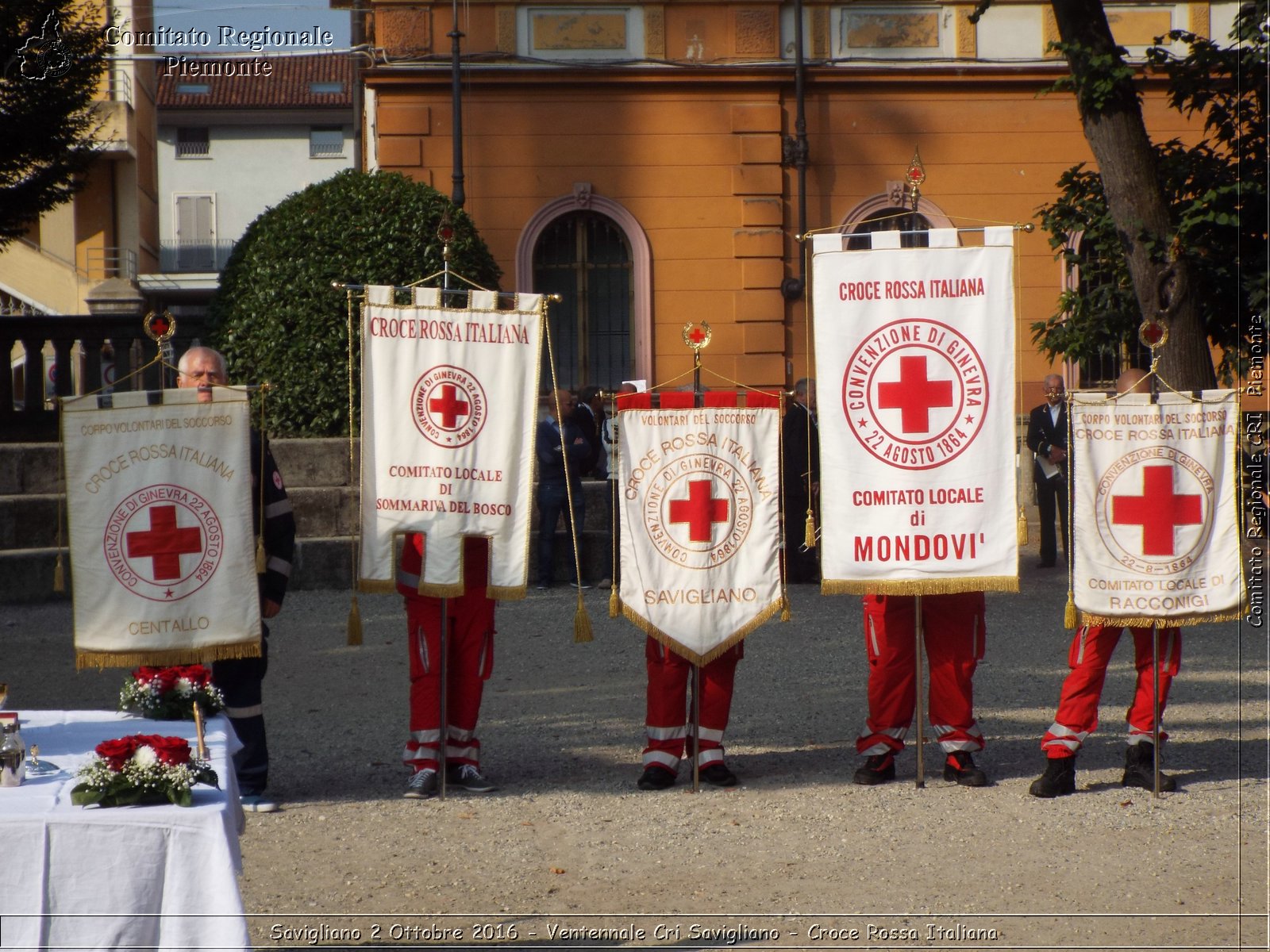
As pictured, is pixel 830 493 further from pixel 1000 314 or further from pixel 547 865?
pixel 547 865

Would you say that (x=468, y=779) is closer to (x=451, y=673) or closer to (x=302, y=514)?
(x=451, y=673)

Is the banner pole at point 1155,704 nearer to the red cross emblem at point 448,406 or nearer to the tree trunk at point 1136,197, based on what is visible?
the red cross emblem at point 448,406

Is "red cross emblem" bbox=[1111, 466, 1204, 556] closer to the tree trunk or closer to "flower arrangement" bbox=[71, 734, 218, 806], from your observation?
"flower arrangement" bbox=[71, 734, 218, 806]

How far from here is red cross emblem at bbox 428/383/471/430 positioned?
257 inches

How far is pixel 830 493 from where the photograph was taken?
21.8 ft

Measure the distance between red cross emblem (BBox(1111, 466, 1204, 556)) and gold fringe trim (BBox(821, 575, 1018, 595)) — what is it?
0.60m

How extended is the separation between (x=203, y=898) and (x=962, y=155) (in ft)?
55.1

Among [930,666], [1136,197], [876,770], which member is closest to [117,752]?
[876,770]

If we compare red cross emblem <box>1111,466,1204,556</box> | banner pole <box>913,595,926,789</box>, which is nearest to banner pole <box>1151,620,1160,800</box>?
red cross emblem <box>1111,466,1204,556</box>

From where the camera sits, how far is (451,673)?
22.1 ft

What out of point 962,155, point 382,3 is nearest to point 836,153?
point 962,155

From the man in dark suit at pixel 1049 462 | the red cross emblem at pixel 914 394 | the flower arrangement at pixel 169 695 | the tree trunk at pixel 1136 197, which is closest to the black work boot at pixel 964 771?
the red cross emblem at pixel 914 394

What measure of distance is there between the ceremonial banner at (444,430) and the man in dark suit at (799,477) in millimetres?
6274

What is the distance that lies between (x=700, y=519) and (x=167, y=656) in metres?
2.35
